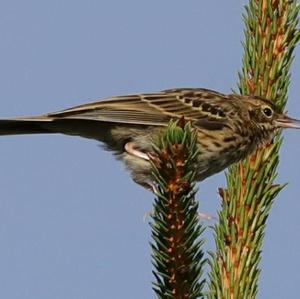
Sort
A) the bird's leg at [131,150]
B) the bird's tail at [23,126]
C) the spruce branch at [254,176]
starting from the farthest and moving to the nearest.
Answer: the bird's leg at [131,150]
the bird's tail at [23,126]
the spruce branch at [254,176]

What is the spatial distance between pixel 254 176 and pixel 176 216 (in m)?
1.24

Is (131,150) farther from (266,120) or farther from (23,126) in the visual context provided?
(266,120)

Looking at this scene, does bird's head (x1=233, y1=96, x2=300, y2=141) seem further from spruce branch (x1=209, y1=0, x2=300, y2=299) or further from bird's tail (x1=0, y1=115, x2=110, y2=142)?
bird's tail (x1=0, y1=115, x2=110, y2=142)

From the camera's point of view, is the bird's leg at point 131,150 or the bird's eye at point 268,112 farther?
the bird's leg at point 131,150

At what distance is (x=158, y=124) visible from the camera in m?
5.95

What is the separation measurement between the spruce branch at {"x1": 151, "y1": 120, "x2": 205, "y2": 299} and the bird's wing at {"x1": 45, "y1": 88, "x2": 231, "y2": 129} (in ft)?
8.64

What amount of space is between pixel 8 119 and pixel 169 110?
140cm

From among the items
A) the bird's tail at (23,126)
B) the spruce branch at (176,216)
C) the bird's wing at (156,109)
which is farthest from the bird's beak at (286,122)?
the spruce branch at (176,216)

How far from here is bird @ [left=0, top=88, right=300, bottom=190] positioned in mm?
5715

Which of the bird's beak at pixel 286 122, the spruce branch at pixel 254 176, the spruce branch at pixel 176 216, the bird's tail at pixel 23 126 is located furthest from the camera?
the bird's beak at pixel 286 122

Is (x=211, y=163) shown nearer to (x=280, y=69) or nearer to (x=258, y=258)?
(x=280, y=69)

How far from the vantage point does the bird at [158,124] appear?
5.71m

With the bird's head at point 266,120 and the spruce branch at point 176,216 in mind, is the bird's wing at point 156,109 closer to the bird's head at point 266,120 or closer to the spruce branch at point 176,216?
the bird's head at point 266,120

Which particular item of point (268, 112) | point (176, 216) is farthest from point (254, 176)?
point (268, 112)
